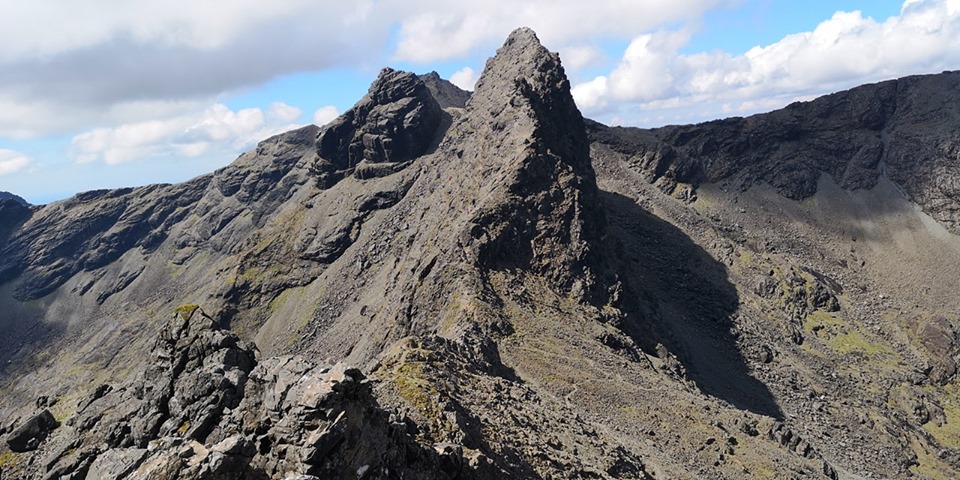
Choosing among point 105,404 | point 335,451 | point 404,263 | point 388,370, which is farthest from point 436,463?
point 404,263

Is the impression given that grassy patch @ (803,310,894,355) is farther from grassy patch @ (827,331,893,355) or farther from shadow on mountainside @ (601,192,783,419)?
shadow on mountainside @ (601,192,783,419)

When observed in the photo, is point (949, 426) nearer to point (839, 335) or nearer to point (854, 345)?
Result: point (854, 345)

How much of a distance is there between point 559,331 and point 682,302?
63162mm

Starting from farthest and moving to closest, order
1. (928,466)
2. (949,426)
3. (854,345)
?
1. (854,345)
2. (949,426)
3. (928,466)

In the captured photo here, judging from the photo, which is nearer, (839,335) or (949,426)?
(949,426)

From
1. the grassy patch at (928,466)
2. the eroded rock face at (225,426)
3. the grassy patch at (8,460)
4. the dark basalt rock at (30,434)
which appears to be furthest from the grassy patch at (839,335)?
the grassy patch at (8,460)

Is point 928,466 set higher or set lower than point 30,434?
lower

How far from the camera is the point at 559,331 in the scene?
84500mm

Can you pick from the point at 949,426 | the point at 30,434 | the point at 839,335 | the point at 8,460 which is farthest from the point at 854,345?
the point at 8,460

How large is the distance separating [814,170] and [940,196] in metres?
32.9

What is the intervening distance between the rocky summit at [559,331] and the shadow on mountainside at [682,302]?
0.76 metres

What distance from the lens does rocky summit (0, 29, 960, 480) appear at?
1478 inches

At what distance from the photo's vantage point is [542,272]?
99500mm

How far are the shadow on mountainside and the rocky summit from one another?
2.50 feet
